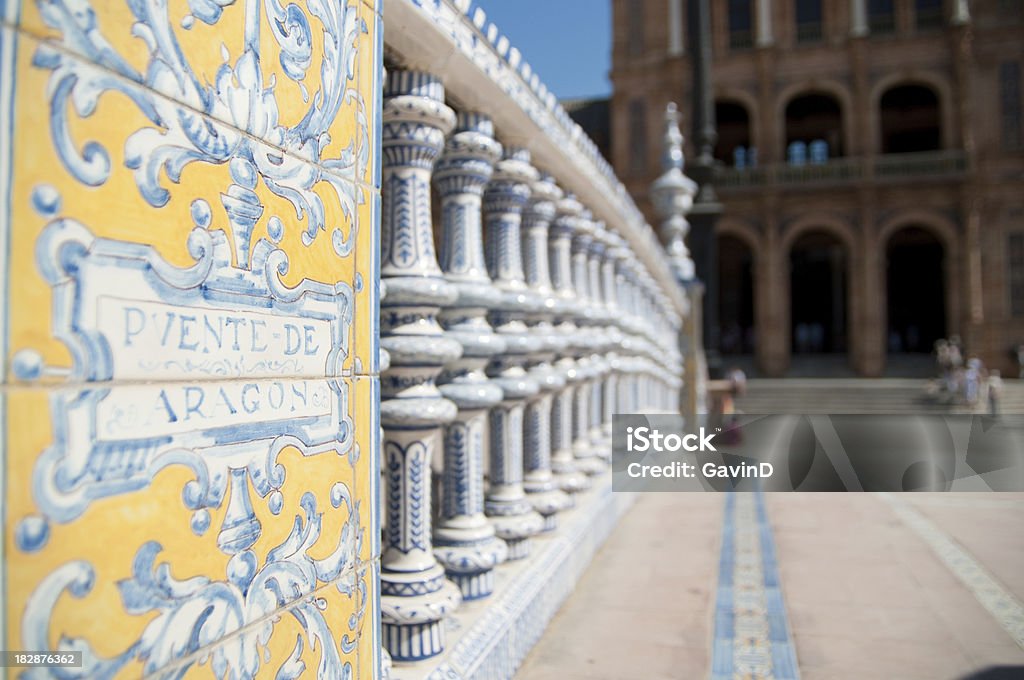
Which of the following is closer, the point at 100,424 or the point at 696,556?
the point at 100,424

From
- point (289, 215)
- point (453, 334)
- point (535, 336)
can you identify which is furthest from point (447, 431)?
point (289, 215)

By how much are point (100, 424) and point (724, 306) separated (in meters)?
28.1

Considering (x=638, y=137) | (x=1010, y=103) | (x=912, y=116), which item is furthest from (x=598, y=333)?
(x=912, y=116)

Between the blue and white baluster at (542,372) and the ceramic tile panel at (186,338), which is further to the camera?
the blue and white baluster at (542,372)

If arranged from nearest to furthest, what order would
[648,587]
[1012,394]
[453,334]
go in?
[453,334]
[648,587]
[1012,394]

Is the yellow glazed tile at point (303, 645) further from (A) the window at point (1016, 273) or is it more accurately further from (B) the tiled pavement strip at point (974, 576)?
(A) the window at point (1016, 273)

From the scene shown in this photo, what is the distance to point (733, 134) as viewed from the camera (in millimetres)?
25141

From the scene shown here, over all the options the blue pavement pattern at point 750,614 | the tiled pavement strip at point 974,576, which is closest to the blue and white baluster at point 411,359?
the blue pavement pattern at point 750,614

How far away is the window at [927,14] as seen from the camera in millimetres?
20750

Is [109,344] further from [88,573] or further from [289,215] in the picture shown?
[289,215]

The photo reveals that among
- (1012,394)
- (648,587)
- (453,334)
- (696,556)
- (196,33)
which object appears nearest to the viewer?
(196,33)

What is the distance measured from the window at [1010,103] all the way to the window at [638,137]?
964cm

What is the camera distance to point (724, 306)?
2758cm

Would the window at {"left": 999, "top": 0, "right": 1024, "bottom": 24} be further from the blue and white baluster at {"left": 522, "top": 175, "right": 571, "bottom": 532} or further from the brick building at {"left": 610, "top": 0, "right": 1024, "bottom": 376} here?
the blue and white baluster at {"left": 522, "top": 175, "right": 571, "bottom": 532}
